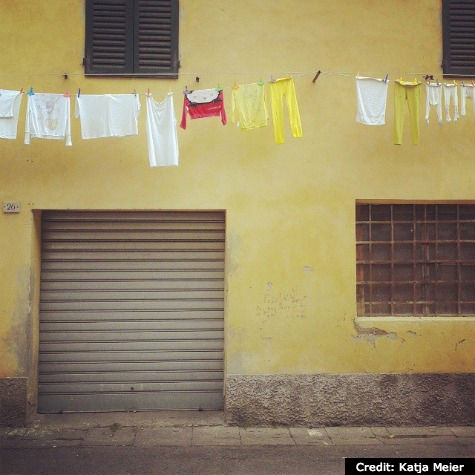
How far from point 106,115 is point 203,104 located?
1249mm

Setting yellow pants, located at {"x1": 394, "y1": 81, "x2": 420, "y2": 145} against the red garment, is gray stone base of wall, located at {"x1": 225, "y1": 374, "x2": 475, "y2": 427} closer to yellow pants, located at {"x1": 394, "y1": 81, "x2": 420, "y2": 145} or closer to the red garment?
yellow pants, located at {"x1": 394, "y1": 81, "x2": 420, "y2": 145}

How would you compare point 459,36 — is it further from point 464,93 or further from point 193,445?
point 193,445

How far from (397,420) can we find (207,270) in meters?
3.36

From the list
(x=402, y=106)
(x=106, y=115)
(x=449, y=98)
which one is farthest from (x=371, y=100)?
(x=106, y=115)

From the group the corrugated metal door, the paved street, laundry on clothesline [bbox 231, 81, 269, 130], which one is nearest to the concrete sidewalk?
the paved street

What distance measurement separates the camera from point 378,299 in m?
7.89

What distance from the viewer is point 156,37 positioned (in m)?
7.70

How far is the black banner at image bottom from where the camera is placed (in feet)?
19.7

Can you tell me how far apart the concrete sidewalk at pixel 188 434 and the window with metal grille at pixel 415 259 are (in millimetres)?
1650

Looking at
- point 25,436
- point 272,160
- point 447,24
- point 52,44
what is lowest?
point 25,436

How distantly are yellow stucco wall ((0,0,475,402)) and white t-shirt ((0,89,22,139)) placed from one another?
53cm

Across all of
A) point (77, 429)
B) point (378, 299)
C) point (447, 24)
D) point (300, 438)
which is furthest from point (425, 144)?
point (77, 429)

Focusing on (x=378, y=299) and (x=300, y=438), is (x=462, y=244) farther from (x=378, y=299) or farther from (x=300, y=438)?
(x=300, y=438)

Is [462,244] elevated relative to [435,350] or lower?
elevated
